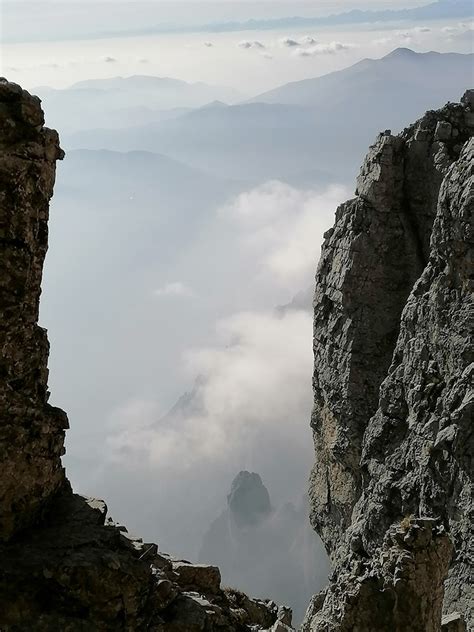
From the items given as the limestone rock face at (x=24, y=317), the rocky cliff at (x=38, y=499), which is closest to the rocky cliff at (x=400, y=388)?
the rocky cliff at (x=38, y=499)

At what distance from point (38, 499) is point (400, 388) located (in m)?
22.8

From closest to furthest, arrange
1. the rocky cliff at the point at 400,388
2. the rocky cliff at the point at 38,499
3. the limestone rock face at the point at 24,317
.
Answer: the rocky cliff at the point at 38,499 → the limestone rock face at the point at 24,317 → the rocky cliff at the point at 400,388

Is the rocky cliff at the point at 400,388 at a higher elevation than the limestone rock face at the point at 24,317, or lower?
higher

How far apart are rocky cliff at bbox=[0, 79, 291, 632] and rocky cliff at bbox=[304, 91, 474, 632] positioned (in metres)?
6.15

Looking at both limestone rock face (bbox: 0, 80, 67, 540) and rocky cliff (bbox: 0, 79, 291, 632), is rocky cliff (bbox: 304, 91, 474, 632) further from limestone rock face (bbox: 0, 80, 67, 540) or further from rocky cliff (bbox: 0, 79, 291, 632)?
limestone rock face (bbox: 0, 80, 67, 540)

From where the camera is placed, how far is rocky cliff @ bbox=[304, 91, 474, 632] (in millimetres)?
20922

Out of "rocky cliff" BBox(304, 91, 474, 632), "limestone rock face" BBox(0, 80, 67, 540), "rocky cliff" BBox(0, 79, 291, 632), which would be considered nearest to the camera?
"rocky cliff" BBox(0, 79, 291, 632)

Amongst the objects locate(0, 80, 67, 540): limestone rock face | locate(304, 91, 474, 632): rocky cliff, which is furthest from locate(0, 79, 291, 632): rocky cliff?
locate(304, 91, 474, 632): rocky cliff

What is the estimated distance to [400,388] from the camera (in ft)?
118

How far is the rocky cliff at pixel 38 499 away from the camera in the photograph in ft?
51.3

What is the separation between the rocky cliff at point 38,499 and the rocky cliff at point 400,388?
615 cm

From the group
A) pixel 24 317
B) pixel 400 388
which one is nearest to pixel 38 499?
pixel 24 317

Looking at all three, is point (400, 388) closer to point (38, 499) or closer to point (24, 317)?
point (38, 499)

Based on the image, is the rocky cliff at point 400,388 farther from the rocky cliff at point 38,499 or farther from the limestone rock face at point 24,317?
the limestone rock face at point 24,317
